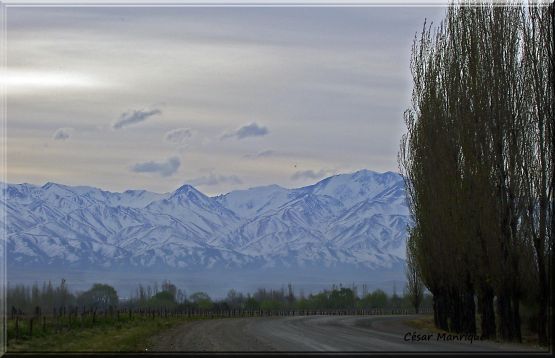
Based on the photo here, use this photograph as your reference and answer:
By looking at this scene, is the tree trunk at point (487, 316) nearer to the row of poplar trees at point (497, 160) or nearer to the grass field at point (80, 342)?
the row of poplar trees at point (497, 160)

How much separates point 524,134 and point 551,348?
32.1 feet

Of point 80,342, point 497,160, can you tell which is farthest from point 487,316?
point 80,342

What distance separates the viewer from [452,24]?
158ft

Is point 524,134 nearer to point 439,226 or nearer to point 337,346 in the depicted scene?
point 439,226

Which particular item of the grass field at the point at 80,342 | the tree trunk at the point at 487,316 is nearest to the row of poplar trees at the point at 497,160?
the tree trunk at the point at 487,316

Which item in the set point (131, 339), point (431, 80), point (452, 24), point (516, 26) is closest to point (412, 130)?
point (431, 80)

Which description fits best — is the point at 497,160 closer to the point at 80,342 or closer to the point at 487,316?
the point at 487,316

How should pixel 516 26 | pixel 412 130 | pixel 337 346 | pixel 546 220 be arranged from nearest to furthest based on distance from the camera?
pixel 337 346, pixel 546 220, pixel 516 26, pixel 412 130

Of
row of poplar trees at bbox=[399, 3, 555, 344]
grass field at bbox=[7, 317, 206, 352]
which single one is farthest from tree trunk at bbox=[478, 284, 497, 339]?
grass field at bbox=[7, 317, 206, 352]

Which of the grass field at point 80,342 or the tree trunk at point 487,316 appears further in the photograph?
the tree trunk at point 487,316

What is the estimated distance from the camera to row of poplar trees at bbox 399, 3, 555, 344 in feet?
137

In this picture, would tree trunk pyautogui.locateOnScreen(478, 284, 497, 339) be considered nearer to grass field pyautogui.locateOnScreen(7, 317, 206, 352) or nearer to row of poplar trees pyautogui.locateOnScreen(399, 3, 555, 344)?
row of poplar trees pyautogui.locateOnScreen(399, 3, 555, 344)

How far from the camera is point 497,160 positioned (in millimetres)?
42938

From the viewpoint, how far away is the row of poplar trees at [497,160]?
4172 centimetres
